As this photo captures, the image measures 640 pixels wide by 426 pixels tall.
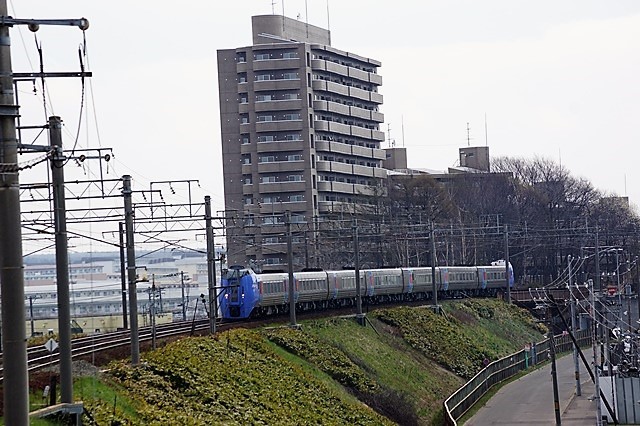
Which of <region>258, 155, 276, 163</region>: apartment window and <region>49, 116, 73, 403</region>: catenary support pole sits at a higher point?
<region>258, 155, 276, 163</region>: apartment window

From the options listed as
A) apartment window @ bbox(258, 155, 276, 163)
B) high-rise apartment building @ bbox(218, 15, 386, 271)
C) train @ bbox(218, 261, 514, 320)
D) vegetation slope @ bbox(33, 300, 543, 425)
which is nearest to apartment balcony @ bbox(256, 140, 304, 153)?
high-rise apartment building @ bbox(218, 15, 386, 271)

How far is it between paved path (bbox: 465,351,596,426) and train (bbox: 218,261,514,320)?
11211 mm

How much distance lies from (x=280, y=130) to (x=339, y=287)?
56.9 metres

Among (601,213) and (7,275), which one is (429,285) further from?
(7,275)

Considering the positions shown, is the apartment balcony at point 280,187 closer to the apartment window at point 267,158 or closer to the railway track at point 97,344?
the apartment window at point 267,158

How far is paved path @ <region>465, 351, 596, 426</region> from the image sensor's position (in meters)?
52.1

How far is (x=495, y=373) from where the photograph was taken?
64.5 metres

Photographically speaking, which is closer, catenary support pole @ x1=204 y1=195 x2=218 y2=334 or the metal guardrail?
catenary support pole @ x1=204 y1=195 x2=218 y2=334

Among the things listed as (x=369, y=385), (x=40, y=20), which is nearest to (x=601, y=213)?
(x=369, y=385)

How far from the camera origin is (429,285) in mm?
82688

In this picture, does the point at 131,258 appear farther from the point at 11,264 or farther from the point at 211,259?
the point at 11,264

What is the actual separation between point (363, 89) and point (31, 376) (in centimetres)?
11204

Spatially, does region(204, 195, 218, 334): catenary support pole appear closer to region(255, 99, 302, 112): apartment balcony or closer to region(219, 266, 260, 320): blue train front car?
region(219, 266, 260, 320): blue train front car

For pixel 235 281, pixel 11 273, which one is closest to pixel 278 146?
pixel 235 281
